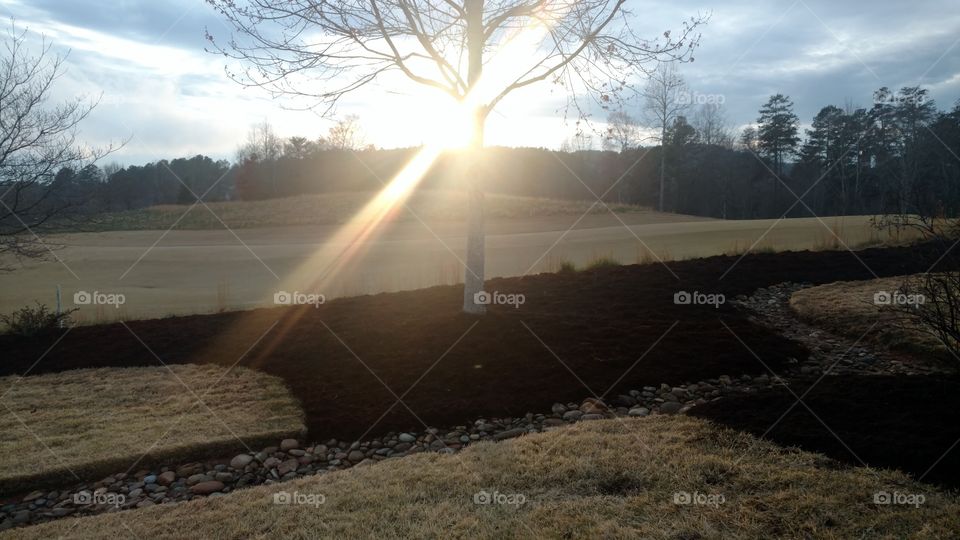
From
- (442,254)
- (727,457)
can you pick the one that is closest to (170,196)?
(442,254)

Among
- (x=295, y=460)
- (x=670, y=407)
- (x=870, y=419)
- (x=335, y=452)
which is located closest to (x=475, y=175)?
(x=670, y=407)

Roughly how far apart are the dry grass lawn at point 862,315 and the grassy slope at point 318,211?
84.6 ft

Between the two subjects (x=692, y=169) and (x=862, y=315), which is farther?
(x=692, y=169)

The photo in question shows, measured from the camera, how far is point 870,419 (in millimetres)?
4809

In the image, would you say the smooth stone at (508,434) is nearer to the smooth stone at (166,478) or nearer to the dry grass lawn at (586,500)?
the dry grass lawn at (586,500)

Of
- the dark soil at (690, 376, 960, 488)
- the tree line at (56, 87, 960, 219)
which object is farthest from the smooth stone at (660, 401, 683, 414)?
the tree line at (56, 87, 960, 219)

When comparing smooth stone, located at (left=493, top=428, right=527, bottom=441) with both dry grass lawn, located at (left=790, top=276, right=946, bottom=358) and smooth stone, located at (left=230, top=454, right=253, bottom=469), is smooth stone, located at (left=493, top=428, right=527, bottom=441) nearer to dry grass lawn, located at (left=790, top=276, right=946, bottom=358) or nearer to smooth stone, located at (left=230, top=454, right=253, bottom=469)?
smooth stone, located at (left=230, top=454, right=253, bottom=469)

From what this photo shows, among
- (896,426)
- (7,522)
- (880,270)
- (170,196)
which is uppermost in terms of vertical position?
(170,196)

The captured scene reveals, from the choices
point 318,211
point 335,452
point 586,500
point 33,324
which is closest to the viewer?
point 586,500

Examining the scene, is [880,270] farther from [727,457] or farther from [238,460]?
[238,460]

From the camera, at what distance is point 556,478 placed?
171 inches

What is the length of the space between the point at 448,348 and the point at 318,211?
32.9 m

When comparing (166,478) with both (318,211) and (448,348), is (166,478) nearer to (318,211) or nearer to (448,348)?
(448,348)

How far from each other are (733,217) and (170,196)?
5103 cm
